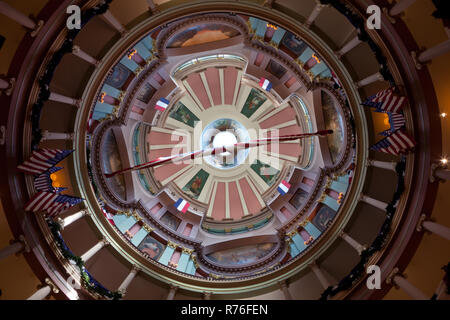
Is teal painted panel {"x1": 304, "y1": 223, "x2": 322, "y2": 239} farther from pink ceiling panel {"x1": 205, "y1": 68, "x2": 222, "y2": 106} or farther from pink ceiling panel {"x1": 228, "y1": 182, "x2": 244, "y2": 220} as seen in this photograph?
pink ceiling panel {"x1": 205, "y1": 68, "x2": 222, "y2": 106}

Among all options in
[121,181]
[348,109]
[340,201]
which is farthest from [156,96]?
[340,201]

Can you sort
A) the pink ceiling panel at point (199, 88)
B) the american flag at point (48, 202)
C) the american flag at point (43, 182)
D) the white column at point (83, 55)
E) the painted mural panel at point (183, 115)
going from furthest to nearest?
the painted mural panel at point (183, 115)
the pink ceiling panel at point (199, 88)
the white column at point (83, 55)
the american flag at point (43, 182)
the american flag at point (48, 202)

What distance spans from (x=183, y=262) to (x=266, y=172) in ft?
37.4

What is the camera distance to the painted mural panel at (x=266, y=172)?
26.5m

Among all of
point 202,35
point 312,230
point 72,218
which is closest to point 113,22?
point 202,35

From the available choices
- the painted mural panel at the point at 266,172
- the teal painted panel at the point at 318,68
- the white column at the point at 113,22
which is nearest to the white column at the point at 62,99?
the white column at the point at 113,22

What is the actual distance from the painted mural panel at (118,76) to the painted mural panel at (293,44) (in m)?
9.81

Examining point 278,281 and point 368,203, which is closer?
point 368,203

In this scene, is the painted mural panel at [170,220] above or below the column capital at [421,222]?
below

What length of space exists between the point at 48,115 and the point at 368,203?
1748 cm

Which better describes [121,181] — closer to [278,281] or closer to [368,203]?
[278,281]

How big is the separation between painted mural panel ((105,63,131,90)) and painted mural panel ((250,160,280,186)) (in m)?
14.7

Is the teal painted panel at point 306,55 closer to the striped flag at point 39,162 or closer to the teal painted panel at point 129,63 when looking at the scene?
the teal painted panel at point 129,63

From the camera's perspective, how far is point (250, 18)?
1706 centimetres
